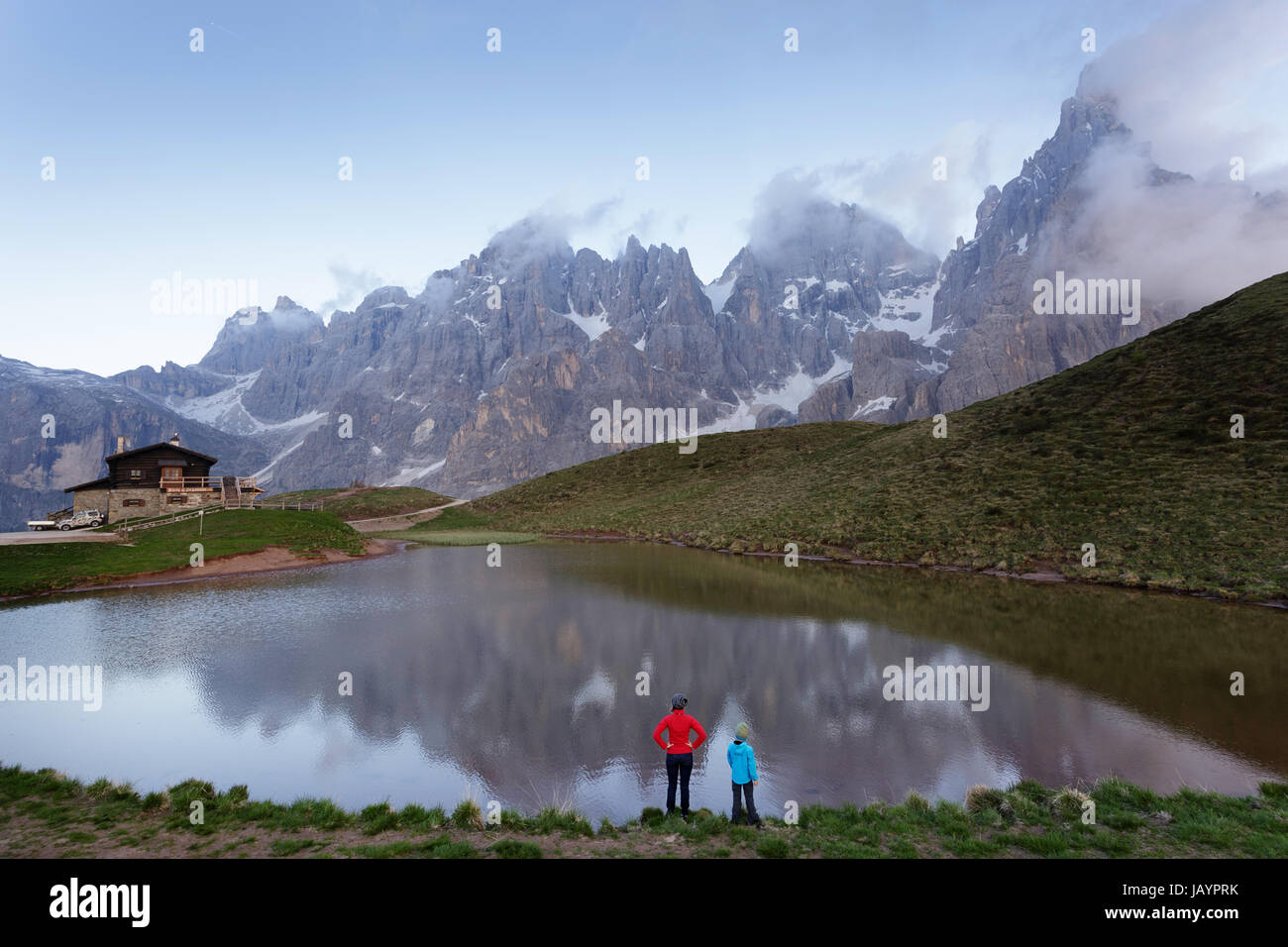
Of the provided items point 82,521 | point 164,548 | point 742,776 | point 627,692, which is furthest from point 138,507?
point 742,776

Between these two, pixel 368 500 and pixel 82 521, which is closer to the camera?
pixel 82 521

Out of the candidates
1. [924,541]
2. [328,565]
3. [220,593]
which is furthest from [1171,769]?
[328,565]

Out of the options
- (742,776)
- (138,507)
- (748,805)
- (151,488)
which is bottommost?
(748,805)

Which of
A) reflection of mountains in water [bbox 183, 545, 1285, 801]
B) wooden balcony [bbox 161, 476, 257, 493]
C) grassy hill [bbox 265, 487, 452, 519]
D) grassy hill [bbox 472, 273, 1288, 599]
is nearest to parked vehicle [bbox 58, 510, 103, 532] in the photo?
wooden balcony [bbox 161, 476, 257, 493]

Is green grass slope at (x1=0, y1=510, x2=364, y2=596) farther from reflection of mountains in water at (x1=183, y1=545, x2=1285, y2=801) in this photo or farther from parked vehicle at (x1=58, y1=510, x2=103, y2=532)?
parked vehicle at (x1=58, y1=510, x2=103, y2=532)

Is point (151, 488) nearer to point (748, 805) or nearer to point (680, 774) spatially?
point (680, 774)

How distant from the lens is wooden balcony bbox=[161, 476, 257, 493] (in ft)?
234

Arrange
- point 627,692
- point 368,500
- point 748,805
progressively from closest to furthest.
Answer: point 748,805 → point 627,692 → point 368,500

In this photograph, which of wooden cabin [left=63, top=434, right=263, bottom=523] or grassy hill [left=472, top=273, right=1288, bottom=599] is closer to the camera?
grassy hill [left=472, top=273, right=1288, bottom=599]

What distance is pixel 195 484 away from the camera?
74.8 m

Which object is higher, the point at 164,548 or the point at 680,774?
the point at 164,548

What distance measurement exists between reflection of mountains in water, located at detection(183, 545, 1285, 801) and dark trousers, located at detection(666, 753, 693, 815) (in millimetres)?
2341

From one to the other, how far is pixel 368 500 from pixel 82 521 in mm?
47371

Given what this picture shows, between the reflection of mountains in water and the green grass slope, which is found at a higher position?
the green grass slope
